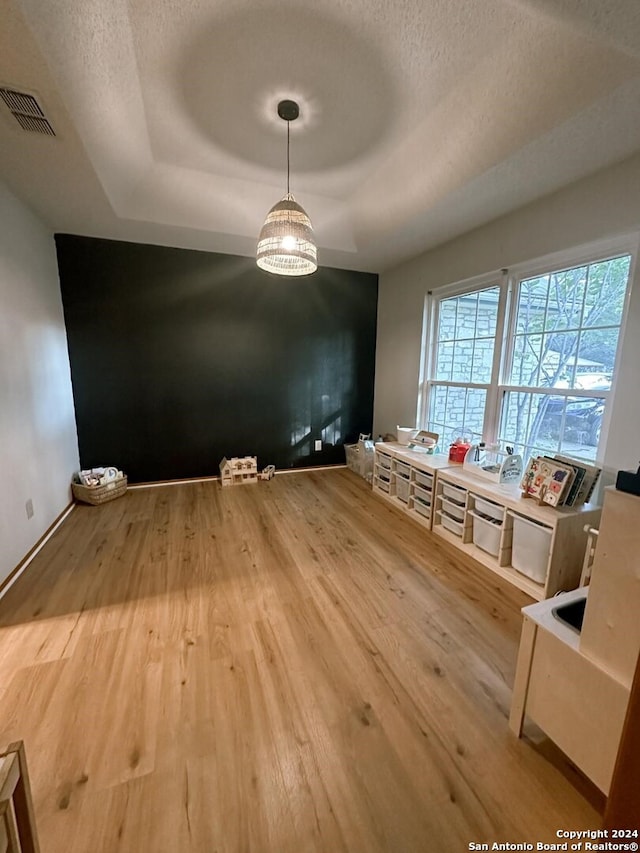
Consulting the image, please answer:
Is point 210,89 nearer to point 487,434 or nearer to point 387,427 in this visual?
A: point 487,434

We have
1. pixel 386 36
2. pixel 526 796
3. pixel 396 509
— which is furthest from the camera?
pixel 396 509

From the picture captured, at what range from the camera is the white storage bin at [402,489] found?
3213 millimetres

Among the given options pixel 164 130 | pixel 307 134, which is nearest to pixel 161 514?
pixel 164 130

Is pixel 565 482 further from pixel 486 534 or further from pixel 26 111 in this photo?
pixel 26 111

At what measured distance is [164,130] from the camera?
2.28 metres

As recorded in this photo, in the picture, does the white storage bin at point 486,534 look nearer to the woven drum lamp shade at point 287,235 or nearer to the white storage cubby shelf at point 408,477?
the white storage cubby shelf at point 408,477

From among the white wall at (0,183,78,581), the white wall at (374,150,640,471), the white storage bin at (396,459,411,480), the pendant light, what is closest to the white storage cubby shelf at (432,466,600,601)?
the white storage bin at (396,459,411,480)

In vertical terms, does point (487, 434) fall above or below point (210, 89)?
below

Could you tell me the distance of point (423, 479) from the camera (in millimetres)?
2996

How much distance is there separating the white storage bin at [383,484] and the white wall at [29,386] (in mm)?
2960

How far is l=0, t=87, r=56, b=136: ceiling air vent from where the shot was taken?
5.10 ft

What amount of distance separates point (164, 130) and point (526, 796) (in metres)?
3.79

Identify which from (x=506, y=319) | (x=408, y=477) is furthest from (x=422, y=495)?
(x=506, y=319)

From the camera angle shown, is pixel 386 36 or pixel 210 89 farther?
pixel 210 89
